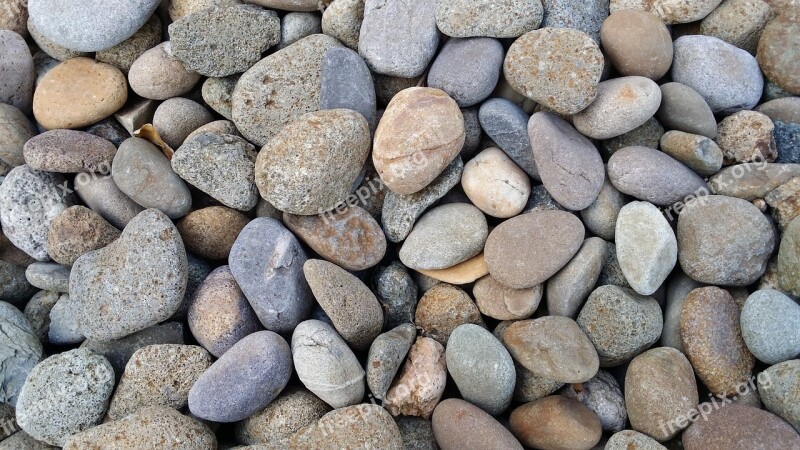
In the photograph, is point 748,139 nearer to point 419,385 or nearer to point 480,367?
point 480,367

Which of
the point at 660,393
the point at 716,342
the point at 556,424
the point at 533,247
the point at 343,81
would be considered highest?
the point at 343,81

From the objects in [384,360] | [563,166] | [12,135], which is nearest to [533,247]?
[563,166]

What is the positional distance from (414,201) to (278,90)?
2.35 feet

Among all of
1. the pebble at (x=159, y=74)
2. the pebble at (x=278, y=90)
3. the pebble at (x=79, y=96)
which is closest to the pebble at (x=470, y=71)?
the pebble at (x=278, y=90)

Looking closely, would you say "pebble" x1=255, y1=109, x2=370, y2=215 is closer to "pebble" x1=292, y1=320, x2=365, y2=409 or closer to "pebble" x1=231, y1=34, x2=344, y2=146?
"pebble" x1=231, y1=34, x2=344, y2=146

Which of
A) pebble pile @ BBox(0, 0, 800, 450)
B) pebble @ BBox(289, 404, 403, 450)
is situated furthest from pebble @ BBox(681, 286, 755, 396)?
pebble @ BBox(289, 404, 403, 450)

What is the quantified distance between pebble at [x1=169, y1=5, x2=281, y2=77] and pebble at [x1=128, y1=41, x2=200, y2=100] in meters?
0.10

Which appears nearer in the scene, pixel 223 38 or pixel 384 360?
pixel 384 360

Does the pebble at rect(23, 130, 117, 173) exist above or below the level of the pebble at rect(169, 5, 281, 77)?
below

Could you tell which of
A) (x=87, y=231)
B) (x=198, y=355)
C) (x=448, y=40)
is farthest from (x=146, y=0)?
(x=198, y=355)

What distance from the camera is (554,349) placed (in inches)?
82.7

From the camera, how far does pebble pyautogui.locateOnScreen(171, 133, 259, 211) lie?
235cm

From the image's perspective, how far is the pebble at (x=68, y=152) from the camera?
7.95 ft

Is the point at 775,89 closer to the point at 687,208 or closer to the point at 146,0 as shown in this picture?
the point at 687,208
